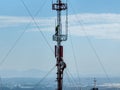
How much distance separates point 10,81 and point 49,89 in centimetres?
4145

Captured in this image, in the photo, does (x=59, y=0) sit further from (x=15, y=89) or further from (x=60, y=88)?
(x=15, y=89)

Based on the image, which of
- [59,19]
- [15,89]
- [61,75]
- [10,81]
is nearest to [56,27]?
[59,19]

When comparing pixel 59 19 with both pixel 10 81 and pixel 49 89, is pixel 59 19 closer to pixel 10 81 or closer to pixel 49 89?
pixel 49 89

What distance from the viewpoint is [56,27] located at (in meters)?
47.3

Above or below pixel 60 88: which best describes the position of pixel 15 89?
below

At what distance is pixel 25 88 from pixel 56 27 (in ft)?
376

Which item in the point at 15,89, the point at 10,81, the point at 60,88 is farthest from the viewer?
the point at 10,81

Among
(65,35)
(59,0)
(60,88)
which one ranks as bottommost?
(60,88)

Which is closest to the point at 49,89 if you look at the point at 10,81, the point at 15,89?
the point at 15,89

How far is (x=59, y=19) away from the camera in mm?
47438

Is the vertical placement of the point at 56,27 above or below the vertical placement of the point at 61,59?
above

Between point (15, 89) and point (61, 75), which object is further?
point (15, 89)

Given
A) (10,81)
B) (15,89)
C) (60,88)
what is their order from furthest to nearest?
1. (10,81)
2. (15,89)
3. (60,88)

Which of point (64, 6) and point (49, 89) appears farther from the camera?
point (49, 89)
